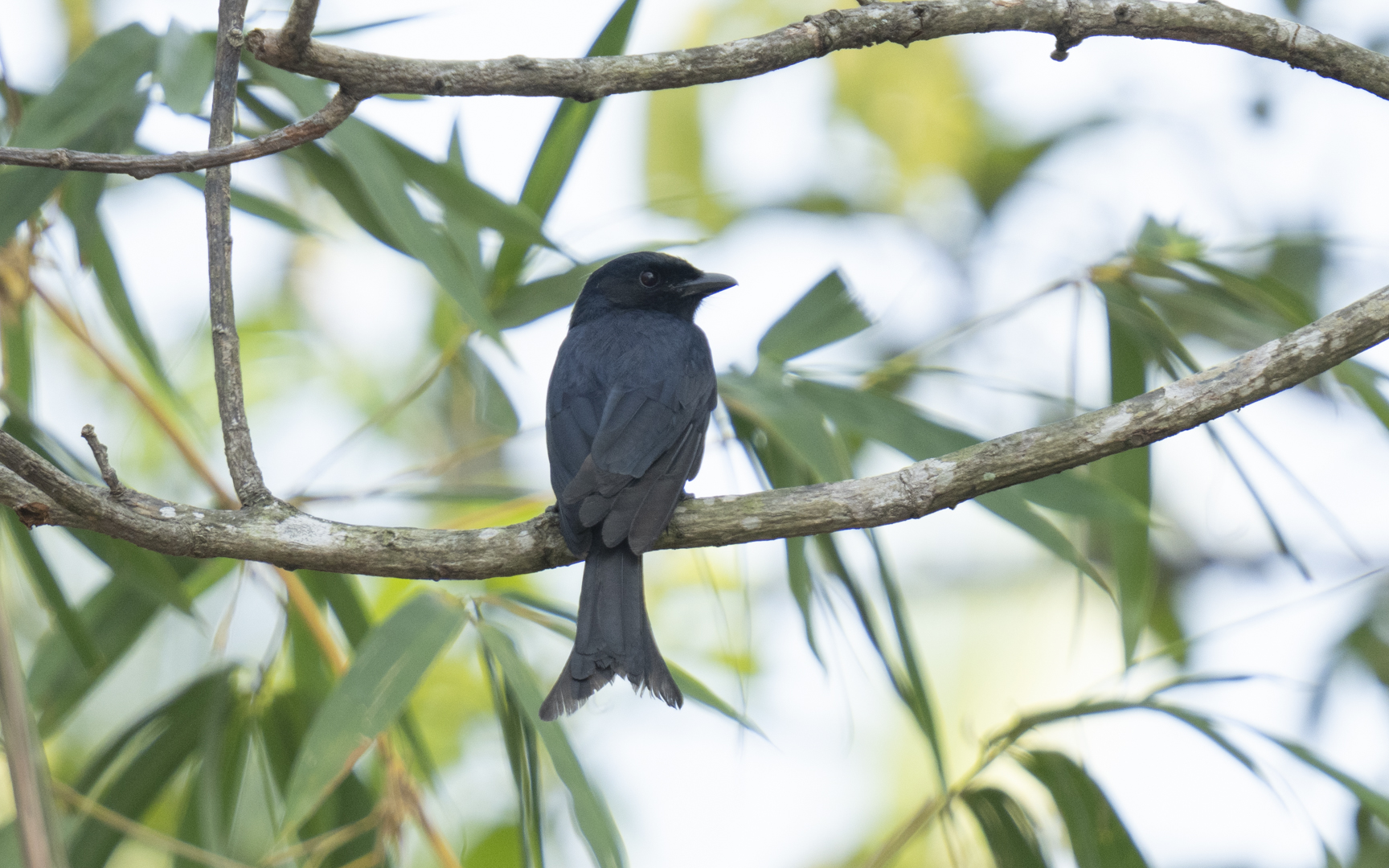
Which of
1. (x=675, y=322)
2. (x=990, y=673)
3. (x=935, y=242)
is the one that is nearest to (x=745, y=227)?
(x=935, y=242)

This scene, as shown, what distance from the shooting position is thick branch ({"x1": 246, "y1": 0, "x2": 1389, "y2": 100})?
66.4 inches

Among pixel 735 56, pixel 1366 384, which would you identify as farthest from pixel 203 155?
pixel 1366 384

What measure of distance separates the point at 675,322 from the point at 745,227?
167 inches

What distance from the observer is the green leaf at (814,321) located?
3.05m

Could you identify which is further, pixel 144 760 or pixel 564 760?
pixel 144 760

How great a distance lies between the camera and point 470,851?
484cm

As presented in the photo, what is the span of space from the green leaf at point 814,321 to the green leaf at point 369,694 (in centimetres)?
111

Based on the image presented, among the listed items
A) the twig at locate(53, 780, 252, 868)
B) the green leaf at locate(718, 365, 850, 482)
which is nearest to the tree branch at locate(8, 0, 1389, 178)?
the green leaf at locate(718, 365, 850, 482)

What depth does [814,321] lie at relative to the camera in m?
3.05

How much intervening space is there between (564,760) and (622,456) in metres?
0.69

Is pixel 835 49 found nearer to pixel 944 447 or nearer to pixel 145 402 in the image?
pixel 944 447

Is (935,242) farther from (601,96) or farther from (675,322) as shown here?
(601,96)

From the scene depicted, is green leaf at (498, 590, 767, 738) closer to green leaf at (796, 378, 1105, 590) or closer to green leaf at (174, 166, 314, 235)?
green leaf at (796, 378, 1105, 590)

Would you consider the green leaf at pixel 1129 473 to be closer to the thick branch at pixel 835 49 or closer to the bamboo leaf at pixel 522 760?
the thick branch at pixel 835 49
